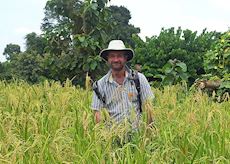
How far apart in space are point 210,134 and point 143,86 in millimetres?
700

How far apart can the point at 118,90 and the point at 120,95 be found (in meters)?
0.07

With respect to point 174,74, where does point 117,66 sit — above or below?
above

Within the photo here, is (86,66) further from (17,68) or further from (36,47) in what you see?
(36,47)

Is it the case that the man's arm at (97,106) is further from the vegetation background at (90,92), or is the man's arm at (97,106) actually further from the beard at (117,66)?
the beard at (117,66)

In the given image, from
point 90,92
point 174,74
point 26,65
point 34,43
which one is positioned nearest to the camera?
point 90,92

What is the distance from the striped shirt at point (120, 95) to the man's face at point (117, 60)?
10cm

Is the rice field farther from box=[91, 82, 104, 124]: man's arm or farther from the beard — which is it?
the beard

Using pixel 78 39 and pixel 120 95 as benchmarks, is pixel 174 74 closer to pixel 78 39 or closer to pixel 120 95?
pixel 78 39

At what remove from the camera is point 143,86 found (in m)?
3.77

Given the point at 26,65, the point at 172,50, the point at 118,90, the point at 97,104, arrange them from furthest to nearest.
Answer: the point at 26,65, the point at 172,50, the point at 97,104, the point at 118,90

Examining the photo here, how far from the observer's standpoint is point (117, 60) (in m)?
3.72

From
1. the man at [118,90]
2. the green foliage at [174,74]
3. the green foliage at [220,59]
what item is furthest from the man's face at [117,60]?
the green foliage at [174,74]

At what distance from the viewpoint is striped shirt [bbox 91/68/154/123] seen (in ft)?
12.2

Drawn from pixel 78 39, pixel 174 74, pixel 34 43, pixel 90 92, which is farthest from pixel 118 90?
pixel 34 43
